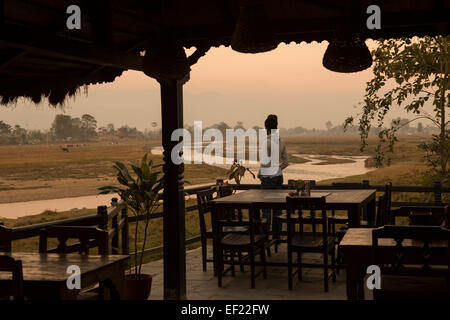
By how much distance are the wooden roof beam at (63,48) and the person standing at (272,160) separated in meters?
2.67

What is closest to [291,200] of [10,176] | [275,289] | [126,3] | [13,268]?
[275,289]

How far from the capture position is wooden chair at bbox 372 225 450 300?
3.00m

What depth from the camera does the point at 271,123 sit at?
6.95 meters

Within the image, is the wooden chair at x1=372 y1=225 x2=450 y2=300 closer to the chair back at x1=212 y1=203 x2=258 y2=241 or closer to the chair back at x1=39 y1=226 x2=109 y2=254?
the chair back at x1=39 y1=226 x2=109 y2=254

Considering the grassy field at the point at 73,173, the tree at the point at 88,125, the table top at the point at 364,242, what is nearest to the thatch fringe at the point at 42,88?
the table top at the point at 364,242

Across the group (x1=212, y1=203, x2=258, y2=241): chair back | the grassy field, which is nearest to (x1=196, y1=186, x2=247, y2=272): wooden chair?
(x1=212, y1=203, x2=258, y2=241): chair back

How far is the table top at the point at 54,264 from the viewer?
292 cm

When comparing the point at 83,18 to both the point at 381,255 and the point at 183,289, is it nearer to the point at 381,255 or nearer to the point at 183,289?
the point at 183,289

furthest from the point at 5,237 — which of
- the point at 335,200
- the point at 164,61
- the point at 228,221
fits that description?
the point at 335,200

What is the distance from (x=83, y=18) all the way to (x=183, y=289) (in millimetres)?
2481

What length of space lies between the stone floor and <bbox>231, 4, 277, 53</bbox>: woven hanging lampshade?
2.62 meters

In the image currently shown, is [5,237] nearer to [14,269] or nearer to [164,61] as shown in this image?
[14,269]

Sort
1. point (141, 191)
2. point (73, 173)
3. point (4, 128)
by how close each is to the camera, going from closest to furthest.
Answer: point (141, 191) → point (73, 173) → point (4, 128)

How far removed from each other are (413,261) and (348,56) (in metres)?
1.33
